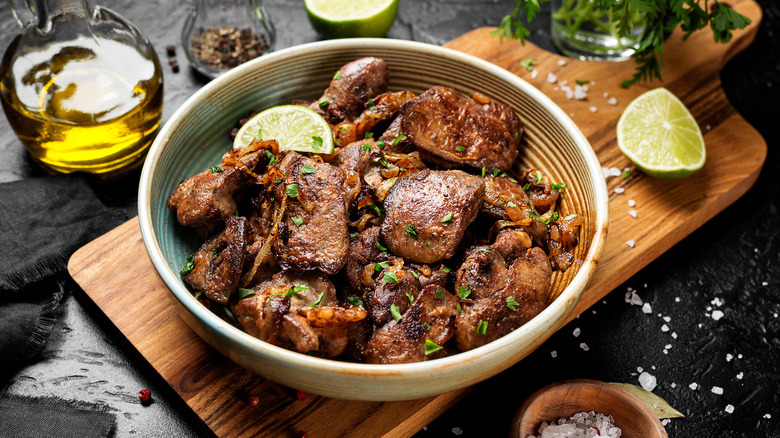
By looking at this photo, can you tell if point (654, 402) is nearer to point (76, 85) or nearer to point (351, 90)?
point (351, 90)

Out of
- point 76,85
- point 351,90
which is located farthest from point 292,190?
point 76,85

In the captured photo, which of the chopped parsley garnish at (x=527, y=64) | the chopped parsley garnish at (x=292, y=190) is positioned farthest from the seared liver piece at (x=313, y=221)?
the chopped parsley garnish at (x=527, y=64)

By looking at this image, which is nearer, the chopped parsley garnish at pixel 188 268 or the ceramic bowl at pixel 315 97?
the ceramic bowl at pixel 315 97

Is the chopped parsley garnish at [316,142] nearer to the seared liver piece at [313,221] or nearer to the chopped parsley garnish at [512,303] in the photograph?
the seared liver piece at [313,221]

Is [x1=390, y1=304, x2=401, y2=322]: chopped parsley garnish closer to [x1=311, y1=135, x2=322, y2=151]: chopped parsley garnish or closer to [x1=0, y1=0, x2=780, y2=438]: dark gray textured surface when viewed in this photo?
[x1=0, y1=0, x2=780, y2=438]: dark gray textured surface

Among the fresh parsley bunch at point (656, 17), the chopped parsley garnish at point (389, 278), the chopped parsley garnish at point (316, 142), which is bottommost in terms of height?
the chopped parsley garnish at point (389, 278)

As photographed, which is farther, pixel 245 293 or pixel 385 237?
pixel 385 237
